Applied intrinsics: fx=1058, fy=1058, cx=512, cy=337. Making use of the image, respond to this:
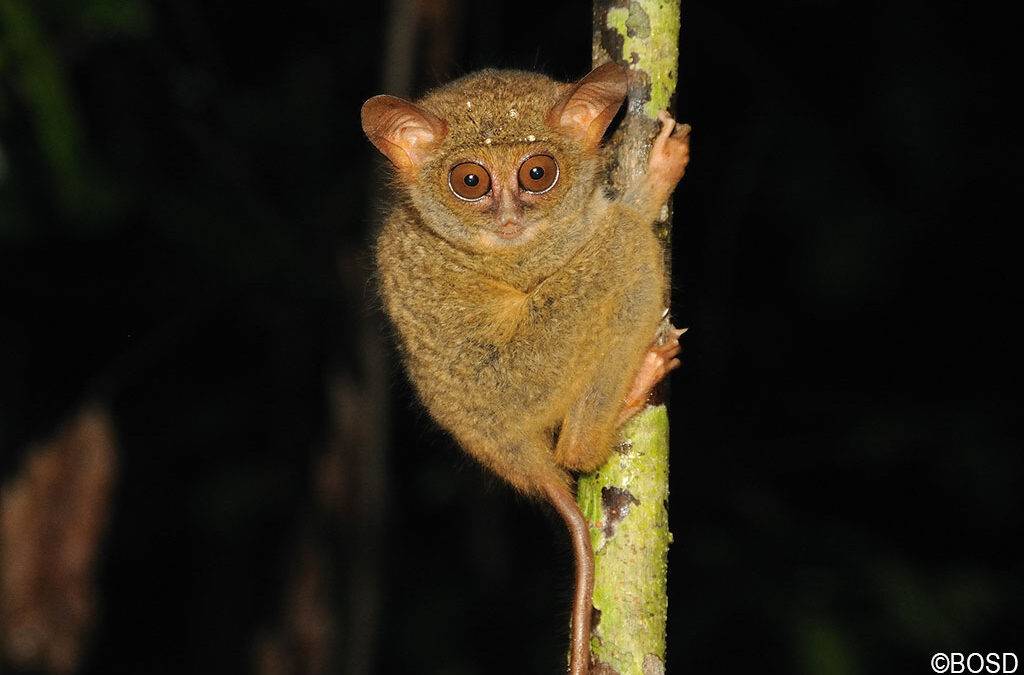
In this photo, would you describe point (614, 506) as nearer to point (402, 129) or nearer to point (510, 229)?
point (510, 229)

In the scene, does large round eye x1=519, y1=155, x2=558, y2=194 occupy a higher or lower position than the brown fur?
higher

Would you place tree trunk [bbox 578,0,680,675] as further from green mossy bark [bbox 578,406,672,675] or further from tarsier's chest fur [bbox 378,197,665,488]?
tarsier's chest fur [bbox 378,197,665,488]

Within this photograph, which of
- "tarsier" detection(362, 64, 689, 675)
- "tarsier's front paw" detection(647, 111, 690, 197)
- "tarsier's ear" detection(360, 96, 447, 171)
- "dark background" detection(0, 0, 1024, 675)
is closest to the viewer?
"tarsier's front paw" detection(647, 111, 690, 197)

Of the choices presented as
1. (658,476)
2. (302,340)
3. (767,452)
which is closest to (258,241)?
(302,340)

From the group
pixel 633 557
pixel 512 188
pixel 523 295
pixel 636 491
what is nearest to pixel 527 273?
pixel 523 295

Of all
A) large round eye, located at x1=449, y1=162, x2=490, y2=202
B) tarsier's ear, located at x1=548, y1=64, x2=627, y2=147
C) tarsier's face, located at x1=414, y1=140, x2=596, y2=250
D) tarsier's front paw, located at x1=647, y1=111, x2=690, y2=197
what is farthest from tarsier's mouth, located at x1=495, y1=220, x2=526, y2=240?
tarsier's front paw, located at x1=647, y1=111, x2=690, y2=197

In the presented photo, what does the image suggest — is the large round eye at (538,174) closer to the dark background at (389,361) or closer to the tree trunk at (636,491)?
the tree trunk at (636,491)

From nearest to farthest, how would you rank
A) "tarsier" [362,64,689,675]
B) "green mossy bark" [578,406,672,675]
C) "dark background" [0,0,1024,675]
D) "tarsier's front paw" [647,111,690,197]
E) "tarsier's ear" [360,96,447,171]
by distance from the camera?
1. "green mossy bark" [578,406,672,675]
2. "tarsier's front paw" [647,111,690,197]
3. "tarsier" [362,64,689,675]
4. "tarsier's ear" [360,96,447,171]
5. "dark background" [0,0,1024,675]

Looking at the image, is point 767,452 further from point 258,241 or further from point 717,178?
point 258,241
